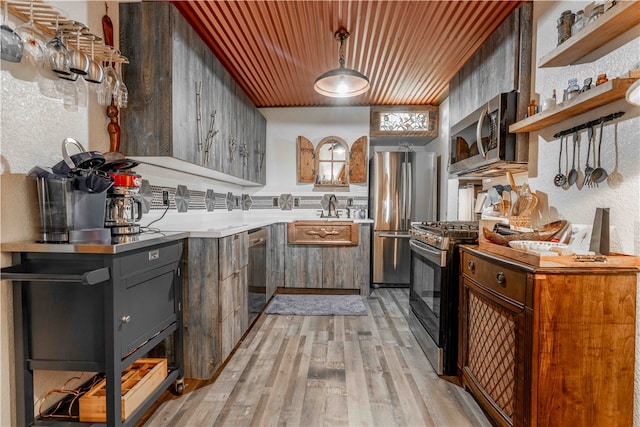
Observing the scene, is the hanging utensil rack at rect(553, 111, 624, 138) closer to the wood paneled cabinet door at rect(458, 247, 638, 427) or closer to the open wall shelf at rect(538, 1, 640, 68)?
the open wall shelf at rect(538, 1, 640, 68)

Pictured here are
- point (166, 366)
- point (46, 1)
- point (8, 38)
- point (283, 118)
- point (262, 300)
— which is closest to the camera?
point (8, 38)

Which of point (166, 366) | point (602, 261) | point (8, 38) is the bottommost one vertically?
point (166, 366)

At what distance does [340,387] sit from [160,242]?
1.40 metres

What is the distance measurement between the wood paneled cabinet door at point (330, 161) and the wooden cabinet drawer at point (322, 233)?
29.2 inches

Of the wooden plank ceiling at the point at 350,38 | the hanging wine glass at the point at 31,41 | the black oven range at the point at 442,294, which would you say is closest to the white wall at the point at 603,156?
the wooden plank ceiling at the point at 350,38

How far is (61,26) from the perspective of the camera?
1.45 m

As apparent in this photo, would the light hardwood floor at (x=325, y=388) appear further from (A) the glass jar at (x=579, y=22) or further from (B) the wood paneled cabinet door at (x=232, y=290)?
(A) the glass jar at (x=579, y=22)

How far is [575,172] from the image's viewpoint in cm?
163

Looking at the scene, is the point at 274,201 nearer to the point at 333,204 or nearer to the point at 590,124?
the point at 333,204

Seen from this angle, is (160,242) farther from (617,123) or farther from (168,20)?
(617,123)

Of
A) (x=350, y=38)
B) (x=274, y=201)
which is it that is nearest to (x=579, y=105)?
(x=350, y=38)

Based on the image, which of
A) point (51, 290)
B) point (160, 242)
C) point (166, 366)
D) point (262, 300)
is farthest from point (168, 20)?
point (262, 300)

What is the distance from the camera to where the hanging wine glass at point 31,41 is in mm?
1267

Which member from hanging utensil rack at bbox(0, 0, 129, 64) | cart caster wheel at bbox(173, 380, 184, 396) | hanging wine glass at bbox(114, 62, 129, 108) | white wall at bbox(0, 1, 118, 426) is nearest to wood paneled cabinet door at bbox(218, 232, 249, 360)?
cart caster wheel at bbox(173, 380, 184, 396)
